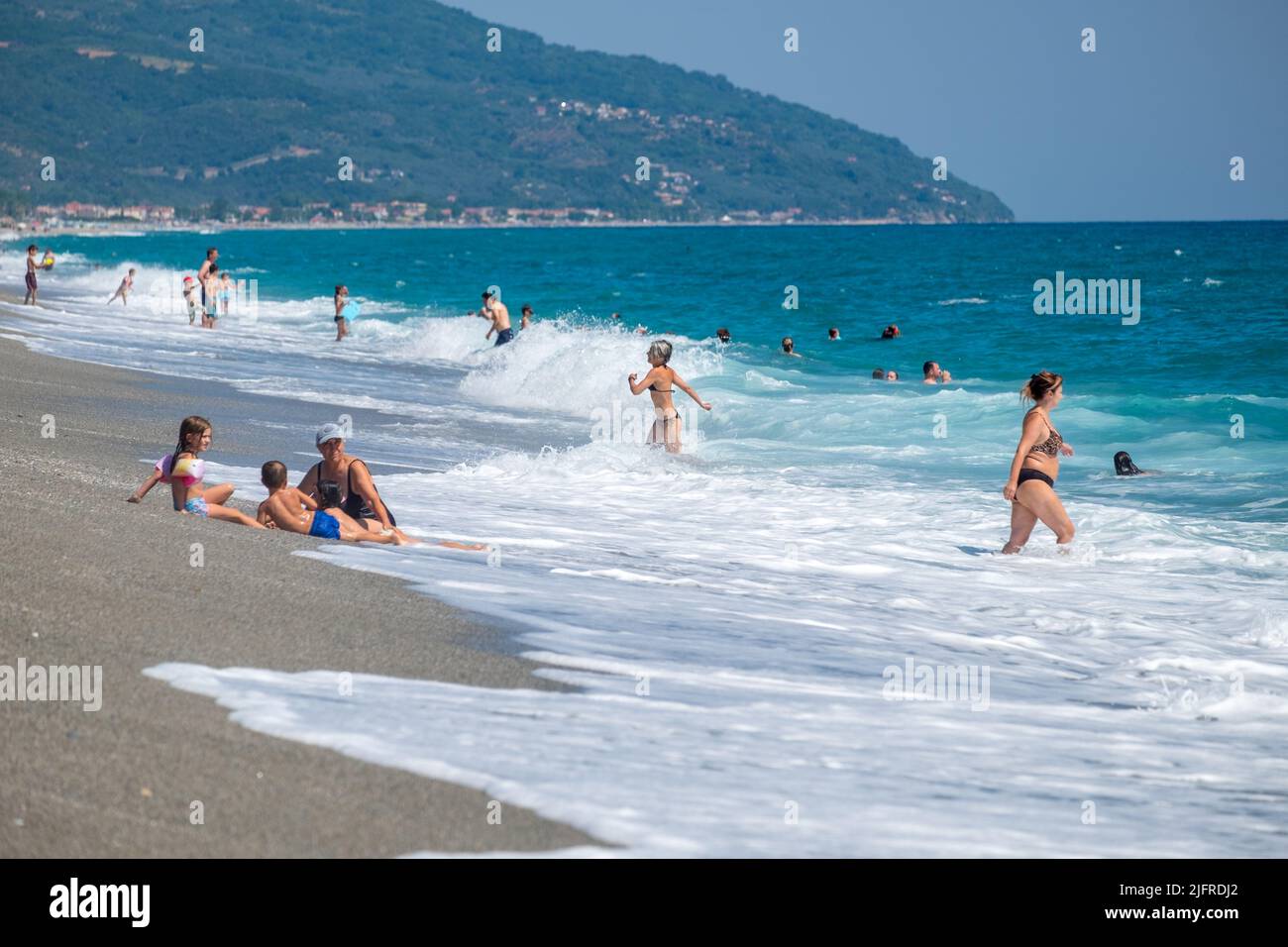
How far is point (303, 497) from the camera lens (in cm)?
923

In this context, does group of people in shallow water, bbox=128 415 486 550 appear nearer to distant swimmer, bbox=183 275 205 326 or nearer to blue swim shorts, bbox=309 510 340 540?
blue swim shorts, bbox=309 510 340 540

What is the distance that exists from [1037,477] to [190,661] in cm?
640

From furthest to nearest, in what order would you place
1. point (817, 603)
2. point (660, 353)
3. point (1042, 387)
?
point (660, 353), point (1042, 387), point (817, 603)

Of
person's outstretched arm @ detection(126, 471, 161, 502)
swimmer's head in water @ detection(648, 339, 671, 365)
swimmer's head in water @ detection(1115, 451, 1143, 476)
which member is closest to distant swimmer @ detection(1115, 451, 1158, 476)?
swimmer's head in water @ detection(1115, 451, 1143, 476)

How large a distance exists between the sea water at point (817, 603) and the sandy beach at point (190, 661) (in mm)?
212

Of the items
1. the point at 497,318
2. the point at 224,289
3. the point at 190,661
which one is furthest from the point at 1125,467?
the point at 224,289

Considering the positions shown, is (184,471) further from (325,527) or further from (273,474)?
(325,527)

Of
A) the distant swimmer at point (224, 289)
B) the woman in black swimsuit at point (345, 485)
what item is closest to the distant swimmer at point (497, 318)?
the distant swimmer at point (224, 289)

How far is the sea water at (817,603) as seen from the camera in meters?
4.85

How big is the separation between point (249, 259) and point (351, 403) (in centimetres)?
8422

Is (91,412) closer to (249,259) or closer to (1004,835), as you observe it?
(1004,835)

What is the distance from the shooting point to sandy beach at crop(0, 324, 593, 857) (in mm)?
4148
